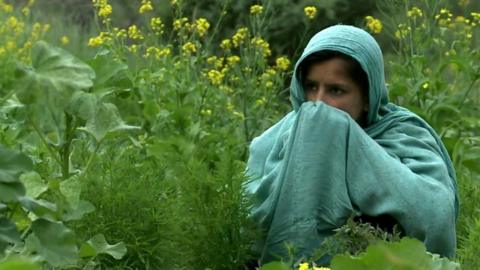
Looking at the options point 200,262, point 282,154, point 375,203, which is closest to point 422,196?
point 375,203

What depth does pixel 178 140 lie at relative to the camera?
4.71m

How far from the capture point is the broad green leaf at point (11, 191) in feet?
7.78

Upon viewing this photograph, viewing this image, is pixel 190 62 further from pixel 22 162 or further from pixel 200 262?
pixel 22 162

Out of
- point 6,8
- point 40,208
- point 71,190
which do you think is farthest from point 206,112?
point 40,208

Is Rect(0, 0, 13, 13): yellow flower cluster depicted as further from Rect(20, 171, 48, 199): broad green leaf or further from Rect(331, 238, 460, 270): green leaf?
Rect(331, 238, 460, 270): green leaf

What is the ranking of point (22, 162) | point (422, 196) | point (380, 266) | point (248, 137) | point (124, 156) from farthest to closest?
point (248, 137) → point (422, 196) → point (124, 156) → point (22, 162) → point (380, 266)

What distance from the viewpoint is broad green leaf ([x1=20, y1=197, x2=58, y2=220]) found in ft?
8.25

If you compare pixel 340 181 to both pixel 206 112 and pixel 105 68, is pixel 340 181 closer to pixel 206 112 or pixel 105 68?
pixel 105 68

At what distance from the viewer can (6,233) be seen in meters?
2.45

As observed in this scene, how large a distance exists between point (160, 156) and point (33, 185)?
1.46 metres

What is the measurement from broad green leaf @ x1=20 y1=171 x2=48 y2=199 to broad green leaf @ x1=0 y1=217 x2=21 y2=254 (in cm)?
33

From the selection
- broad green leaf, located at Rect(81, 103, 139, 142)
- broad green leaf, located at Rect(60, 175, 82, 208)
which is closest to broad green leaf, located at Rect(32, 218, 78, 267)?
broad green leaf, located at Rect(60, 175, 82, 208)

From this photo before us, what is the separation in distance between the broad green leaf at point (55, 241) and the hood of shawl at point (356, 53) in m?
1.65

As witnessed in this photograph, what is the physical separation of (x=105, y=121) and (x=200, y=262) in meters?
0.66
